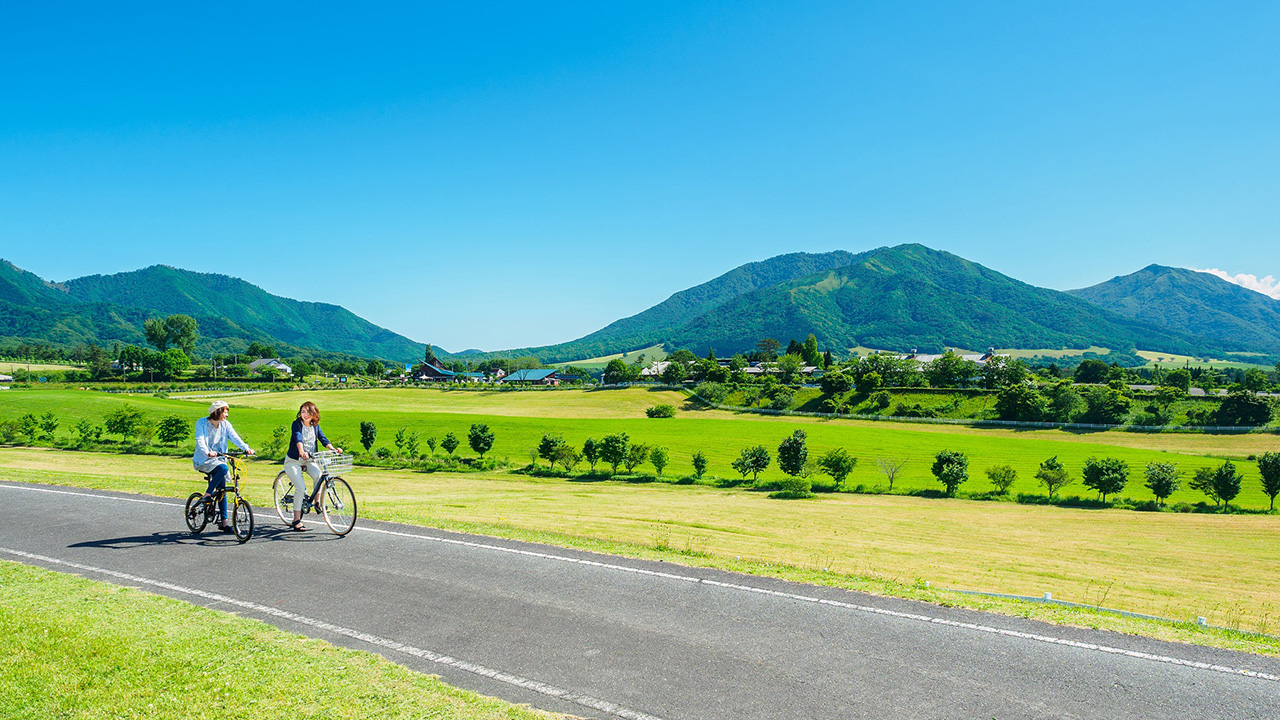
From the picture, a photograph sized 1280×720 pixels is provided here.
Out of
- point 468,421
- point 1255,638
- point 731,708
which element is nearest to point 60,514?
point 731,708

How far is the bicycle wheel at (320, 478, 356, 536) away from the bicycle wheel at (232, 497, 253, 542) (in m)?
1.36

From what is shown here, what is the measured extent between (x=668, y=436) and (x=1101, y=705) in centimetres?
6850

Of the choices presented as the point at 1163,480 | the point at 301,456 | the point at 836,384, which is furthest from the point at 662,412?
the point at 301,456

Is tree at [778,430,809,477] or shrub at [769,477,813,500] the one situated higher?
tree at [778,430,809,477]

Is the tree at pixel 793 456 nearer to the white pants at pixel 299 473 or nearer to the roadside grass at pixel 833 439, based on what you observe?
the roadside grass at pixel 833 439

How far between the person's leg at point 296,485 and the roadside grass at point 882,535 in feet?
7.58

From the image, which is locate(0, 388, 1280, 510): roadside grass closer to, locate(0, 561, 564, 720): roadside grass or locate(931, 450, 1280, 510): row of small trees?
locate(931, 450, 1280, 510): row of small trees

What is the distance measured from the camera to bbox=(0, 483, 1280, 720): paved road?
6781mm

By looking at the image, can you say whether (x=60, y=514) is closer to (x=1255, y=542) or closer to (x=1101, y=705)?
(x=1101, y=705)

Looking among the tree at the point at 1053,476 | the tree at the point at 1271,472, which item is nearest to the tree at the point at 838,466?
the tree at the point at 1053,476

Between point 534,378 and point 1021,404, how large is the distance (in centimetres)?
12946

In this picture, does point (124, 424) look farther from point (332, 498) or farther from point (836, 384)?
point (836, 384)

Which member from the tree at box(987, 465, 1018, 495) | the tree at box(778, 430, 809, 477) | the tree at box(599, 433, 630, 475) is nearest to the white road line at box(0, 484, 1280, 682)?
the tree at box(599, 433, 630, 475)

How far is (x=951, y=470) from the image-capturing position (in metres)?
47.4
